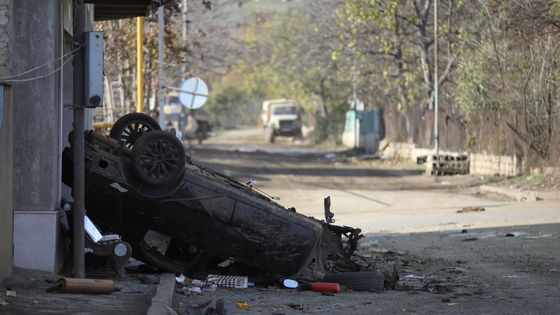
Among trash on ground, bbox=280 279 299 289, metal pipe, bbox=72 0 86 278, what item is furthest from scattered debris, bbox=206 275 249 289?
metal pipe, bbox=72 0 86 278

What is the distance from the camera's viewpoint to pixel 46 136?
1014 cm

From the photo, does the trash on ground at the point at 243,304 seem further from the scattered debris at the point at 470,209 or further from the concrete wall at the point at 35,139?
the scattered debris at the point at 470,209

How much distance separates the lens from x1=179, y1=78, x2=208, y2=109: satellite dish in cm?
2279

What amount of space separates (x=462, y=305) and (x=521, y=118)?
2010 centimetres

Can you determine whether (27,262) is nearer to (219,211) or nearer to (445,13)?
(219,211)

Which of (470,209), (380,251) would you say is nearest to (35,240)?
(380,251)

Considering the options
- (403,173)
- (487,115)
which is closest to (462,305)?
(487,115)

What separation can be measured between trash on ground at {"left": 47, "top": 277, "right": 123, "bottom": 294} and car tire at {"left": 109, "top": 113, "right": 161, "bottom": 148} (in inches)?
123

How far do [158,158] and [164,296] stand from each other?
6.60 feet

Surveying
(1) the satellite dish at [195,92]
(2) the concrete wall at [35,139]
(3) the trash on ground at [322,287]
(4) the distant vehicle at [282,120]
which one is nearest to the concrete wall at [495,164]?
(1) the satellite dish at [195,92]

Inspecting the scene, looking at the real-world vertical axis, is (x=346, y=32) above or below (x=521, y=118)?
above

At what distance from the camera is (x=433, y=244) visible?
16.6 m

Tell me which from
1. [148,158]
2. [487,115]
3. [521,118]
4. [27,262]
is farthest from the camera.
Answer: [487,115]

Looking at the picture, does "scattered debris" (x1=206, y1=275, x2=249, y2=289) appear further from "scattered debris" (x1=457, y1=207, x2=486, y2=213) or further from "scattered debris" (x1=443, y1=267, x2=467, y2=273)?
"scattered debris" (x1=457, y1=207, x2=486, y2=213)
